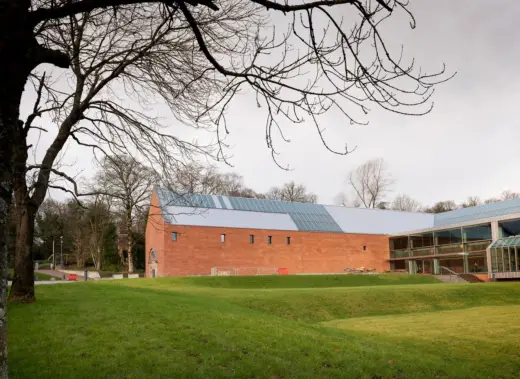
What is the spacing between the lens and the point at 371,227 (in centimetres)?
5100

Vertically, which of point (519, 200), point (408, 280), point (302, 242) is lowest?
point (408, 280)

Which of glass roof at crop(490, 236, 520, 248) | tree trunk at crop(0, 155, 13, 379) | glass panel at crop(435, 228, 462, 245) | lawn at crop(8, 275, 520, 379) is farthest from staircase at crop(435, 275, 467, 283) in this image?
tree trunk at crop(0, 155, 13, 379)

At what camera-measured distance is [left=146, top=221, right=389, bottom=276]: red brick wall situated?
40.2 m

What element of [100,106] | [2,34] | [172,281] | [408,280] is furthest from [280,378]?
[408,280]

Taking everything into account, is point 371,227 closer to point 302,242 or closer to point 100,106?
point 302,242

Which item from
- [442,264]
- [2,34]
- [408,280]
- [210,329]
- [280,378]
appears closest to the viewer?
[2,34]

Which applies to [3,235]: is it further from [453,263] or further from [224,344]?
[453,263]

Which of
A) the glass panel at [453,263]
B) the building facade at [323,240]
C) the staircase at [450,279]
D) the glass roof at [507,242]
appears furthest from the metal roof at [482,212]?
the staircase at [450,279]

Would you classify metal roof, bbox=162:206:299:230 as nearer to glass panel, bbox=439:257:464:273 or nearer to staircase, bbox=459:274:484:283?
glass panel, bbox=439:257:464:273

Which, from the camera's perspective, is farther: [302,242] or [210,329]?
[302,242]

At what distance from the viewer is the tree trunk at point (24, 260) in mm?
13323

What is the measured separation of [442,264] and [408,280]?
822 centimetres

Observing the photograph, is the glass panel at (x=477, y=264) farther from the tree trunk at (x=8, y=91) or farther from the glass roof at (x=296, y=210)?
the tree trunk at (x=8, y=91)

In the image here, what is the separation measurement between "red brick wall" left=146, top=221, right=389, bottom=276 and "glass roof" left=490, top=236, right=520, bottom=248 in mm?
14298
